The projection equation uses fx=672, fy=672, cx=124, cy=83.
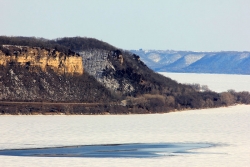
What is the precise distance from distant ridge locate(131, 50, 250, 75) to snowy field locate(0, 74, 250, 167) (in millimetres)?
104320

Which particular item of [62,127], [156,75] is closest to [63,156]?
[62,127]

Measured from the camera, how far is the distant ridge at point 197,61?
144125 mm

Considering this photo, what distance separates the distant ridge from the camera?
144125 mm

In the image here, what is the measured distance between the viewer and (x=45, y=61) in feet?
146

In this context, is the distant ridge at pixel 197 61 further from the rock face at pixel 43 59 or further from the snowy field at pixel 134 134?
the snowy field at pixel 134 134

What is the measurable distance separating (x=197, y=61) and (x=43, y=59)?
113 meters

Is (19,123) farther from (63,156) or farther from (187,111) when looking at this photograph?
(187,111)

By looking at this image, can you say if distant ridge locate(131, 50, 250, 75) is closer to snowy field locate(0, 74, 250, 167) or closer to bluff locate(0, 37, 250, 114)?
bluff locate(0, 37, 250, 114)

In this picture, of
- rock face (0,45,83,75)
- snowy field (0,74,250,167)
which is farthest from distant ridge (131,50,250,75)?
snowy field (0,74,250,167)

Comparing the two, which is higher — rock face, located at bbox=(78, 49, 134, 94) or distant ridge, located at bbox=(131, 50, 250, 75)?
distant ridge, located at bbox=(131, 50, 250, 75)

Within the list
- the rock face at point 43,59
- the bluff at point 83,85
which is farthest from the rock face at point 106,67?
the rock face at point 43,59

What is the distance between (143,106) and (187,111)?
3182mm

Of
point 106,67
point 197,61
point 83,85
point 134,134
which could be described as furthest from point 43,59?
point 197,61

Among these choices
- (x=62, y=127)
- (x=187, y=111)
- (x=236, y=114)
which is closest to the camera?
(x=62, y=127)
